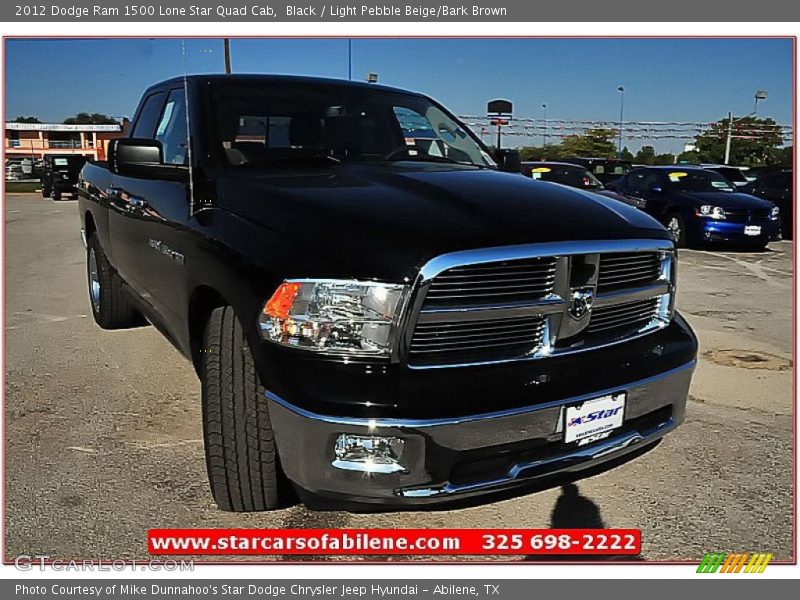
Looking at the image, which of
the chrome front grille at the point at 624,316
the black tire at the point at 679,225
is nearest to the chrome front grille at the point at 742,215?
the black tire at the point at 679,225

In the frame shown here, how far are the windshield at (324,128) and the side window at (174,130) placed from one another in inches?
10.5

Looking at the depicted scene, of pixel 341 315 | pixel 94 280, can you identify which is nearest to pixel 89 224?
pixel 94 280

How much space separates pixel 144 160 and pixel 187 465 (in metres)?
1.38

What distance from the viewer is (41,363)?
15.5 feet

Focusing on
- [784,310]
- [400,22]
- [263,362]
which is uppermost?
[400,22]

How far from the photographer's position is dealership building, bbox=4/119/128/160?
203 inches

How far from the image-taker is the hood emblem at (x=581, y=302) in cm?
250

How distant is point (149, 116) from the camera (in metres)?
4.45

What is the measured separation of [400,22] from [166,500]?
2.28 meters

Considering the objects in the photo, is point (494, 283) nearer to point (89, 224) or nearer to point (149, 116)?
point (149, 116)

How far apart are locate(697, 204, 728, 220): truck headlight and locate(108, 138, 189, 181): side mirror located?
376 inches
